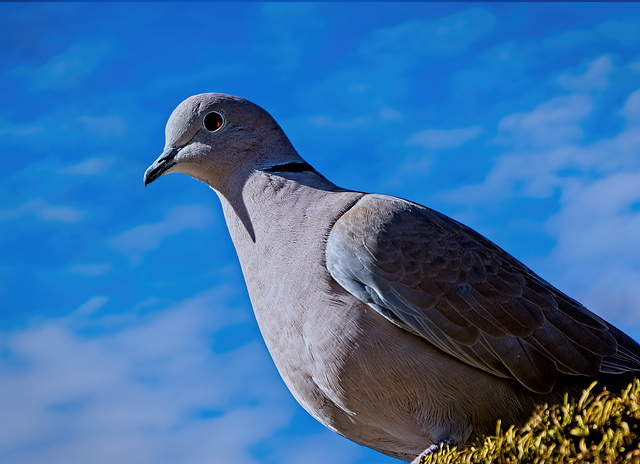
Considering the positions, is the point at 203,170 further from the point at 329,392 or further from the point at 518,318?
the point at 518,318

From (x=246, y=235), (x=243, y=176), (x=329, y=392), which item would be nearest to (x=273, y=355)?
(x=329, y=392)

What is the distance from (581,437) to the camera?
299cm

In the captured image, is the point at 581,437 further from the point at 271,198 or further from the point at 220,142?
the point at 220,142

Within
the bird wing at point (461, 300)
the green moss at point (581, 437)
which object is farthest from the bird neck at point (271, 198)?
the green moss at point (581, 437)

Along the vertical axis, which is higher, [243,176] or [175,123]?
[175,123]

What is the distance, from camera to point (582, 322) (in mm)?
4227

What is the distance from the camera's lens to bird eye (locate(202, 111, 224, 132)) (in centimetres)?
476

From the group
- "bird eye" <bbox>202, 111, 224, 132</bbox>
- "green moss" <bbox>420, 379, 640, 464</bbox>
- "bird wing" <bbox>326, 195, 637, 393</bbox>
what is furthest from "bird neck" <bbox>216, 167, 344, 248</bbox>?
"green moss" <bbox>420, 379, 640, 464</bbox>

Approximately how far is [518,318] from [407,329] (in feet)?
2.34

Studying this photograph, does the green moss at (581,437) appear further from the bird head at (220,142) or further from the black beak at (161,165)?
the black beak at (161,165)

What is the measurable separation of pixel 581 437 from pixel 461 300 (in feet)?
3.94

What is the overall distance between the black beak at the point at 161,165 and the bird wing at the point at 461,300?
136cm

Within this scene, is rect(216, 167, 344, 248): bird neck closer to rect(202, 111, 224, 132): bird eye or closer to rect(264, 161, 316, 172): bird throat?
rect(264, 161, 316, 172): bird throat

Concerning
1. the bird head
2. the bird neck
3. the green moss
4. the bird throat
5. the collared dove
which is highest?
the bird head
